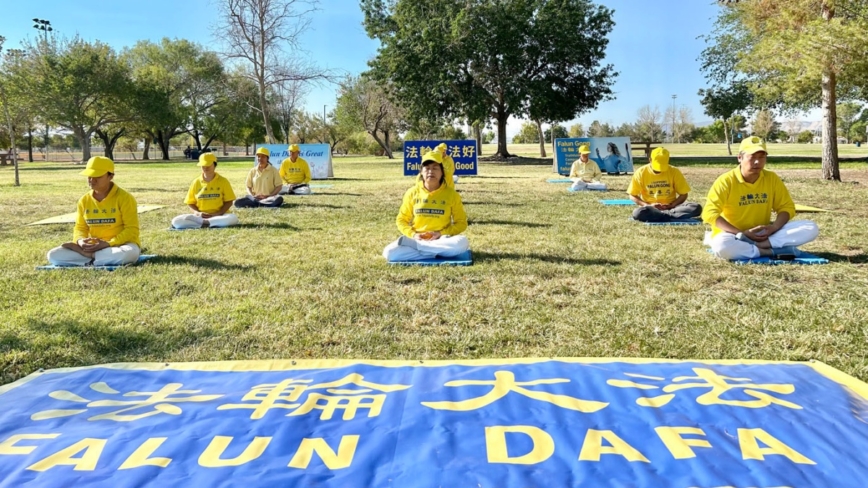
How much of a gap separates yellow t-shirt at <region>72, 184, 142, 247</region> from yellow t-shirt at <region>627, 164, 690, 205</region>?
731cm

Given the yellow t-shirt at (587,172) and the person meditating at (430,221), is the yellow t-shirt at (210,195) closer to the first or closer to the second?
the person meditating at (430,221)

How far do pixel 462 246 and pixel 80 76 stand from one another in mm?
44195

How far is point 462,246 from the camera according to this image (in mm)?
6191

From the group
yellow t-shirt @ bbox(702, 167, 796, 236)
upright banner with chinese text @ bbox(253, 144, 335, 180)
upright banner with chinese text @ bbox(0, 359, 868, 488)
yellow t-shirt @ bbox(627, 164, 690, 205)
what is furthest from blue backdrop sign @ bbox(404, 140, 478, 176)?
upright banner with chinese text @ bbox(0, 359, 868, 488)

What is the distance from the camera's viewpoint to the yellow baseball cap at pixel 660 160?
8664mm

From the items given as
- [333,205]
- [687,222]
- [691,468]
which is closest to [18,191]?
[333,205]

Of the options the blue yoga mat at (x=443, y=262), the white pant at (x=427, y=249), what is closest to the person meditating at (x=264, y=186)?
the white pant at (x=427, y=249)

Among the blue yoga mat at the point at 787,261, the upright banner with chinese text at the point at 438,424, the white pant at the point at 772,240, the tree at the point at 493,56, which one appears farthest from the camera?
the tree at the point at 493,56

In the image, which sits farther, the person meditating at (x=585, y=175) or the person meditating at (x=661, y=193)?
the person meditating at (x=585, y=175)

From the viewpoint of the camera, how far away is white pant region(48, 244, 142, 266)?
5949mm

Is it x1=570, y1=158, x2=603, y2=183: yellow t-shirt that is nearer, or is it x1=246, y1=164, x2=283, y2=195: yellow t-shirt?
x1=246, y1=164, x2=283, y2=195: yellow t-shirt

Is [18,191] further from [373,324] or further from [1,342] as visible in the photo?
[373,324]

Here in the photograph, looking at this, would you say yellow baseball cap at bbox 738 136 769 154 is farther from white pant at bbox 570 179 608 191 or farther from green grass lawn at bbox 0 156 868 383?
white pant at bbox 570 179 608 191

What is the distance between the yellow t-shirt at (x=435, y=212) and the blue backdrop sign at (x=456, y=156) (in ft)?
43.9
